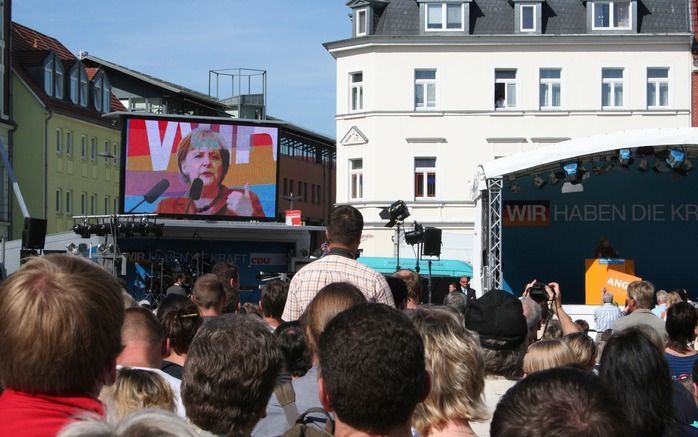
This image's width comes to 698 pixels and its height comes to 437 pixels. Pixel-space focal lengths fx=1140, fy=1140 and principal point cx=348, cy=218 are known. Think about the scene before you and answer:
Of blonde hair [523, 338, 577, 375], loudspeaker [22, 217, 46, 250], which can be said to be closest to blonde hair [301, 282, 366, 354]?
blonde hair [523, 338, 577, 375]

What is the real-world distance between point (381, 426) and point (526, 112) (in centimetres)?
4041

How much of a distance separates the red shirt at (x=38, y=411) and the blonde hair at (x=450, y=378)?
5.37 feet

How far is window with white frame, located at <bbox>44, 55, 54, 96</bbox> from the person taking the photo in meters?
56.2

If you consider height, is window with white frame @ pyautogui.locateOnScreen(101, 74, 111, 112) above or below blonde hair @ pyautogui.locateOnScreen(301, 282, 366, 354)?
above

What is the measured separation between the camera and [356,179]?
144 feet

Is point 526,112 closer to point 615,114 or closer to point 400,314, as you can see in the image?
point 615,114

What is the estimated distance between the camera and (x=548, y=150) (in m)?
21.1

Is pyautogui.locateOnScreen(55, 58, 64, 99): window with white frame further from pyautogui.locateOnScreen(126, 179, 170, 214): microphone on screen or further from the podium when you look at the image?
the podium

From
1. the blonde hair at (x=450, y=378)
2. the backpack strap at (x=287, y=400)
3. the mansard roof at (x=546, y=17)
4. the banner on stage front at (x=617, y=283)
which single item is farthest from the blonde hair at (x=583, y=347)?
the mansard roof at (x=546, y=17)

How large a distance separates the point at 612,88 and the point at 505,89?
3.99 m

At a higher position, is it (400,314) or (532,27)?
(532,27)

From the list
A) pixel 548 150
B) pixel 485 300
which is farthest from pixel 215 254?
pixel 485 300

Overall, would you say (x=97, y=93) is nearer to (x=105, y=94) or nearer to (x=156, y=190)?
(x=105, y=94)

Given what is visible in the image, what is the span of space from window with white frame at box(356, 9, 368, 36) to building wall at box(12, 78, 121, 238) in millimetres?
18307
